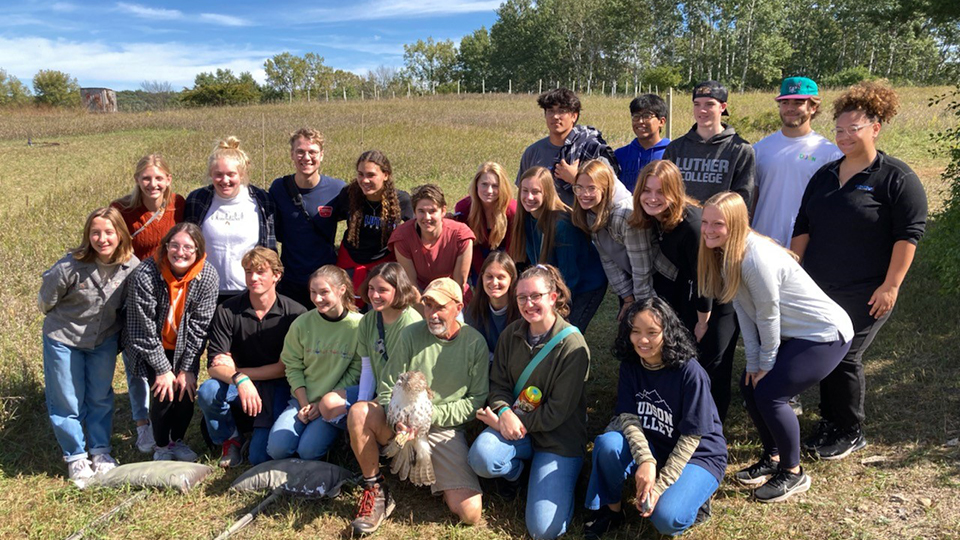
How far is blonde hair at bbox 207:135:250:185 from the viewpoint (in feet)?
13.6

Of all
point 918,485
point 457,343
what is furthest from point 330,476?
point 918,485

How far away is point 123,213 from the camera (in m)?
4.12

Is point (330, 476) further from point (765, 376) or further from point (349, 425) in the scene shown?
point (765, 376)

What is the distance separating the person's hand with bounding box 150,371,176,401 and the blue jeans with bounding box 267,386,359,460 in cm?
69

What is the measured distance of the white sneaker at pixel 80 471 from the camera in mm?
3732

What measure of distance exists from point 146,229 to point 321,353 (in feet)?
4.83

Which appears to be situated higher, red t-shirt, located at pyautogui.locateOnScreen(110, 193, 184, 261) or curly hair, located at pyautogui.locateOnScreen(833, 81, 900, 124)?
curly hair, located at pyautogui.locateOnScreen(833, 81, 900, 124)

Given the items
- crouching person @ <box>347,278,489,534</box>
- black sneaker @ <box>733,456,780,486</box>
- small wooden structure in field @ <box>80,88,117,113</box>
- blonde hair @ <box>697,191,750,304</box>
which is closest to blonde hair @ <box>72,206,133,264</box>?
crouching person @ <box>347,278,489,534</box>

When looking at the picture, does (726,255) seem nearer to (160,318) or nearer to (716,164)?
(716,164)

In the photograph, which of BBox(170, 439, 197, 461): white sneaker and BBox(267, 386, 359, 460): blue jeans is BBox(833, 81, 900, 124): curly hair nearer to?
BBox(267, 386, 359, 460): blue jeans

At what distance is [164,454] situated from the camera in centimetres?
400

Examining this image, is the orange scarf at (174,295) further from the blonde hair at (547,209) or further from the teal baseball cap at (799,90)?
the teal baseball cap at (799,90)

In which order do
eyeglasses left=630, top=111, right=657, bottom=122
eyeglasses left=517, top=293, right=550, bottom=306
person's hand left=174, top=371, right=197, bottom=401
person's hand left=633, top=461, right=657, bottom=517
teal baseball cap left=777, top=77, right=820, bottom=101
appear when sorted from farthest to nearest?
eyeglasses left=630, top=111, right=657, bottom=122 < teal baseball cap left=777, top=77, right=820, bottom=101 < person's hand left=174, top=371, right=197, bottom=401 < eyeglasses left=517, top=293, right=550, bottom=306 < person's hand left=633, top=461, right=657, bottom=517

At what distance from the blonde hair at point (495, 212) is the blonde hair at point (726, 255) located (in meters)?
1.43
